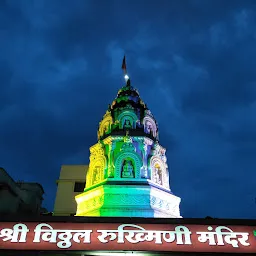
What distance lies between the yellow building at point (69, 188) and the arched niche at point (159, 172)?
12096mm

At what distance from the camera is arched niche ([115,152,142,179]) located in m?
22.8

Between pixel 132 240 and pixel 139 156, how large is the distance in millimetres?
12862

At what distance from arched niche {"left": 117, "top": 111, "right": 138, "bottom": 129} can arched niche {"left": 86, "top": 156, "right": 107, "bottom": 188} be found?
3910 millimetres

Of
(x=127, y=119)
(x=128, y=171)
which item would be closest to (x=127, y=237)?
(x=128, y=171)

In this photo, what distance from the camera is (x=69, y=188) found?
33.6 meters

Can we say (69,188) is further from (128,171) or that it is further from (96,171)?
(128,171)

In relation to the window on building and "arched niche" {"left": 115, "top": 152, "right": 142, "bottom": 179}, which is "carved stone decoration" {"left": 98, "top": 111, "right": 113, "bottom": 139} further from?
the window on building

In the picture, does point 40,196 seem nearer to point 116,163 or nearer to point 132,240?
point 116,163

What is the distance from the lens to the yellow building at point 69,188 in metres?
32.0

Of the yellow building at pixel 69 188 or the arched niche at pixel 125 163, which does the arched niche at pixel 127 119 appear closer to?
the arched niche at pixel 125 163

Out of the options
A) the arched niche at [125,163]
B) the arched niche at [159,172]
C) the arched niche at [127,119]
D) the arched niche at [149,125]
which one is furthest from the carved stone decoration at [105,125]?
the arched niche at [159,172]

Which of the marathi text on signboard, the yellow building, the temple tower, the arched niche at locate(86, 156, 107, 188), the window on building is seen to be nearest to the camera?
the marathi text on signboard

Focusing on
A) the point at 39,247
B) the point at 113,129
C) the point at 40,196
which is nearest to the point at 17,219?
the point at 39,247

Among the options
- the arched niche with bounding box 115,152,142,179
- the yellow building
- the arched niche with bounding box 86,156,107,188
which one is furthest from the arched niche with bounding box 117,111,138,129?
the yellow building
